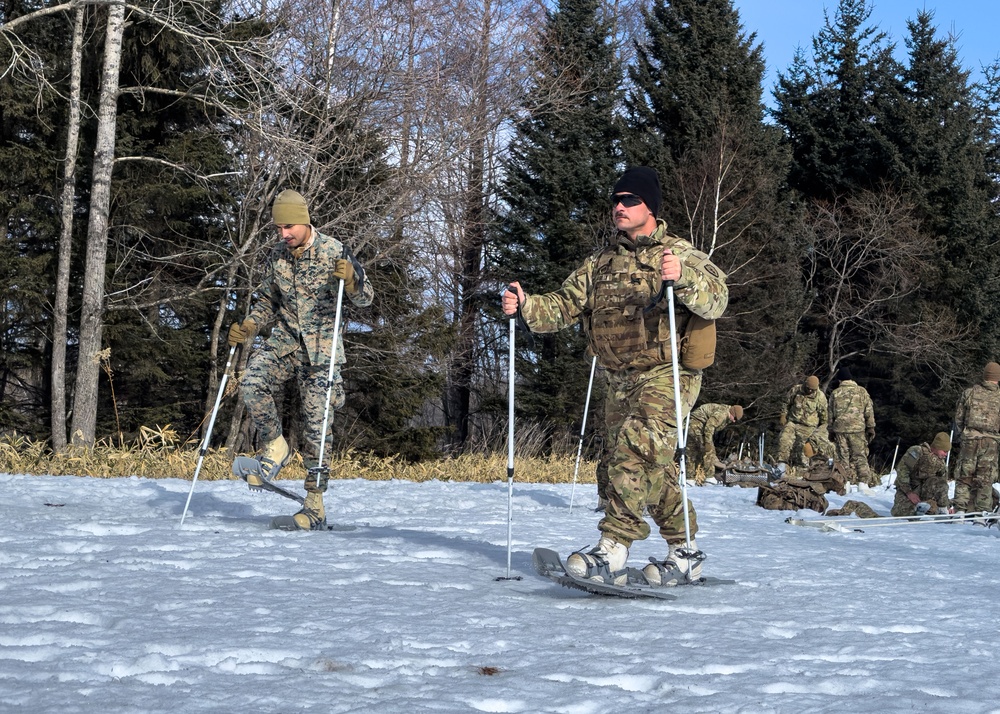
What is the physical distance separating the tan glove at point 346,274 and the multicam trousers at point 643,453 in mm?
2391

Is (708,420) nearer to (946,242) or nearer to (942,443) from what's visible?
(942,443)

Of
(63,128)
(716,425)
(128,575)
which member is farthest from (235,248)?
(128,575)

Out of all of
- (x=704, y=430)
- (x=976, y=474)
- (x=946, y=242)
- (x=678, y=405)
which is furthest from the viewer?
(x=946, y=242)

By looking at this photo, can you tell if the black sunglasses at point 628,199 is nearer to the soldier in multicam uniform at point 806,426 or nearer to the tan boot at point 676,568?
the tan boot at point 676,568

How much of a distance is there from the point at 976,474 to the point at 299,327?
10702 mm

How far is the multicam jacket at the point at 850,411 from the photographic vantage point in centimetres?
2009

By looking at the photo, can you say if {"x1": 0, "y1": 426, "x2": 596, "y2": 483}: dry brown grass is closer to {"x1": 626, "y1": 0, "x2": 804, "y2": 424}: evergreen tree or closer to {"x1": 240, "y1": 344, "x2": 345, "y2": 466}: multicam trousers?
{"x1": 240, "y1": 344, "x2": 345, "y2": 466}: multicam trousers

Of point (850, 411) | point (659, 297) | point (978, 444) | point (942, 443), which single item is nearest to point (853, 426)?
point (850, 411)

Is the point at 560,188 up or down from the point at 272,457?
up

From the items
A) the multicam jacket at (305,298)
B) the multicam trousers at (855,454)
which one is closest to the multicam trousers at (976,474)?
the multicam trousers at (855,454)

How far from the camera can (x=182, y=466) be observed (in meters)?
11.8

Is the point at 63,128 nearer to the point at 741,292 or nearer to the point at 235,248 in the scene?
the point at 235,248

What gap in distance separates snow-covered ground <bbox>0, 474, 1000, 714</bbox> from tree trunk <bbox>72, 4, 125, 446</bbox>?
800 centimetres

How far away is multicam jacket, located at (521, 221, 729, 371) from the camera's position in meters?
5.70
